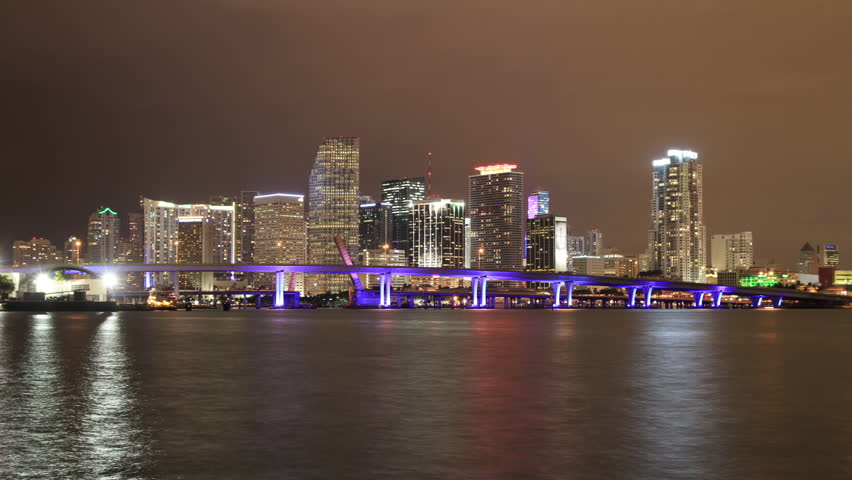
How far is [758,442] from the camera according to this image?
812 inches

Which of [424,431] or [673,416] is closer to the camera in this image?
[424,431]

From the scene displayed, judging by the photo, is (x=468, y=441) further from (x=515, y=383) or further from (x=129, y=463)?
(x=515, y=383)

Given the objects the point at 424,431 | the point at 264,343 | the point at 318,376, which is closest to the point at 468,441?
the point at 424,431

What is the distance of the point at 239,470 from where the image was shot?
16828 millimetres

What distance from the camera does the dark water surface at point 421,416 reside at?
17484 mm

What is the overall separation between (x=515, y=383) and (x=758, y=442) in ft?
46.6

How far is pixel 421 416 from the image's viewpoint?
2477 cm

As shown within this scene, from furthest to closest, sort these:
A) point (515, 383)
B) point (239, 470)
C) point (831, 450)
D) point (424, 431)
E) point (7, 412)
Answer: point (515, 383)
point (7, 412)
point (424, 431)
point (831, 450)
point (239, 470)

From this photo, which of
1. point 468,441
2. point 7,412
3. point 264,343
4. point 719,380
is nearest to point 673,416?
point 468,441

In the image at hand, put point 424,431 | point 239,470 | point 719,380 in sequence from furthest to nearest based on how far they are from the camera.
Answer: point 719,380, point 424,431, point 239,470

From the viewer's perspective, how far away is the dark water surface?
17484mm

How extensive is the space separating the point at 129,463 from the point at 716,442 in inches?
545

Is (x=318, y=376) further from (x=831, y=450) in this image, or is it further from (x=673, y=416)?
(x=831, y=450)

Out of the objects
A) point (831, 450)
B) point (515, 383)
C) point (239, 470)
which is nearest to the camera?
point (239, 470)
